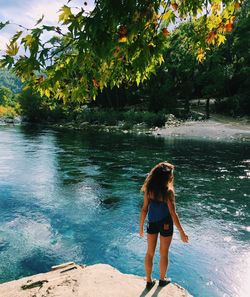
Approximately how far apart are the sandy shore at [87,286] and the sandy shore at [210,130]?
3478 centimetres

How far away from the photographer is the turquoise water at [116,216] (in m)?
10.2

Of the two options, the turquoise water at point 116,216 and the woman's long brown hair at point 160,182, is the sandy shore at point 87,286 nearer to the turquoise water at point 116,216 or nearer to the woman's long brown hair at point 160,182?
the woman's long brown hair at point 160,182

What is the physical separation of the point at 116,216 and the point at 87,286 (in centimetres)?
754

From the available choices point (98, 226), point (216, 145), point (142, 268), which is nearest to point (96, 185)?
point (98, 226)

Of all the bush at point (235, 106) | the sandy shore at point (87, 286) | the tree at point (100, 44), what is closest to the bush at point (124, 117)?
the bush at point (235, 106)

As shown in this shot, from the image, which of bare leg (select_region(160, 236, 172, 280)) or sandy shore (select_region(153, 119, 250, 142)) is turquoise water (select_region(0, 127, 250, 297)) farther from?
sandy shore (select_region(153, 119, 250, 142))

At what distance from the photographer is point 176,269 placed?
1011cm

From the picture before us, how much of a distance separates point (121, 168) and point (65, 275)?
16.8 m

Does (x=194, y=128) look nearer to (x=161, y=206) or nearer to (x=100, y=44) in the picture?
(x=161, y=206)

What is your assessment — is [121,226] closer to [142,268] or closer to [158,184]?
[142,268]

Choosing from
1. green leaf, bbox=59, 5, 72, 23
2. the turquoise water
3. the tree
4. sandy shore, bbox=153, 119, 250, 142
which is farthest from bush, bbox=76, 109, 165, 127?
green leaf, bbox=59, 5, 72, 23

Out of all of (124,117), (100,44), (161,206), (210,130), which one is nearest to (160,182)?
(161,206)

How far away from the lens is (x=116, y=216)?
14328mm

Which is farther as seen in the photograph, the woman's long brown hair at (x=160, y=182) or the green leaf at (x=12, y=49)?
the woman's long brown hair at (x=160, y=182)
